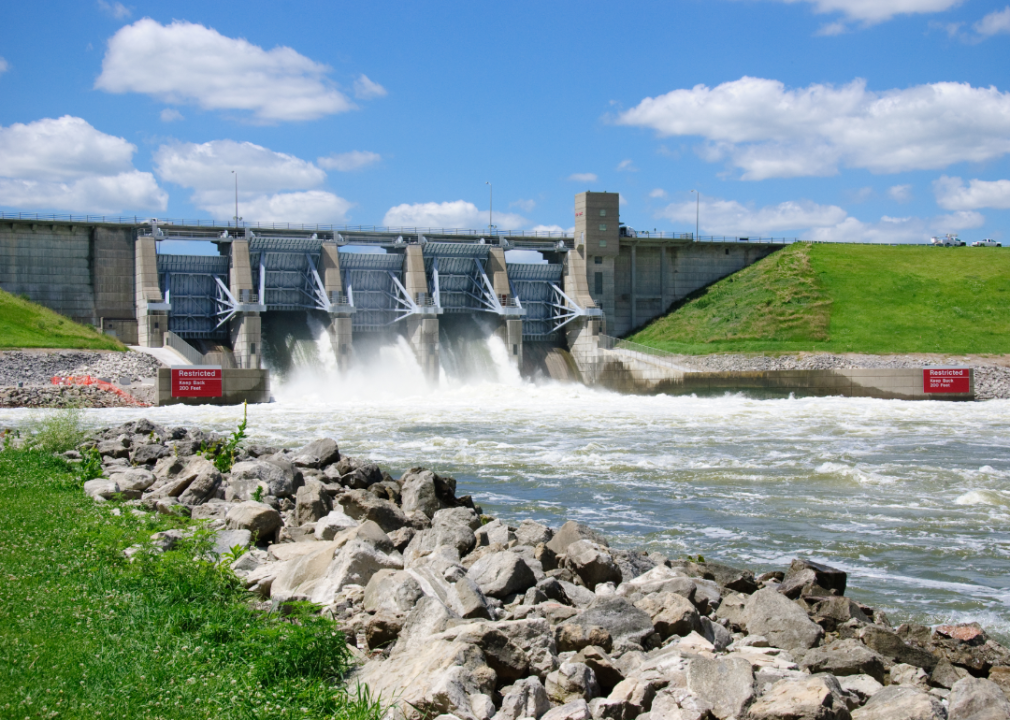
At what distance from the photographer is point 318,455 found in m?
18.1

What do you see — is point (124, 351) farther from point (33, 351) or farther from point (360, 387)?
point (360, 387)

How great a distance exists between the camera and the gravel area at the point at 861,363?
1887 inches

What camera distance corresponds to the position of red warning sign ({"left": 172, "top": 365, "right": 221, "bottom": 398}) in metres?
39.8

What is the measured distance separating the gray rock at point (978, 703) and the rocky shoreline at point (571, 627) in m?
0.02

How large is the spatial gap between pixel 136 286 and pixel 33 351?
28.4ft

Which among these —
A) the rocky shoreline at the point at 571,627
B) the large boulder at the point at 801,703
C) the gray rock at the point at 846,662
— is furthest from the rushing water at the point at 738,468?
the large boulder at the point at 801,703

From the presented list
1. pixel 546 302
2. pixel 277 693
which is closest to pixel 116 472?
pixel 277 693

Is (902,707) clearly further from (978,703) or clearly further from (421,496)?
(421,496)

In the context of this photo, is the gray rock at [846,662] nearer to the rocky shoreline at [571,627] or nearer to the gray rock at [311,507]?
the rocky shoreline at [571,627]

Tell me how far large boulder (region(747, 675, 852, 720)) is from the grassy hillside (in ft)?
141

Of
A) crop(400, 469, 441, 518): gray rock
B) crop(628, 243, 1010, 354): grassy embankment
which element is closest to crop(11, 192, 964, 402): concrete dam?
crop(628, 243, 1010, 354): grassy embankment

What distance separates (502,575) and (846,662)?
324 centimetres

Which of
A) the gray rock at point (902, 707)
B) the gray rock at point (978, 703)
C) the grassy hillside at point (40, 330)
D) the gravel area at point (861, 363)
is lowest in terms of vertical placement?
the gray rock at point (978, 703)

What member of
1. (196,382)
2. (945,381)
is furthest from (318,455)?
(945,381)
